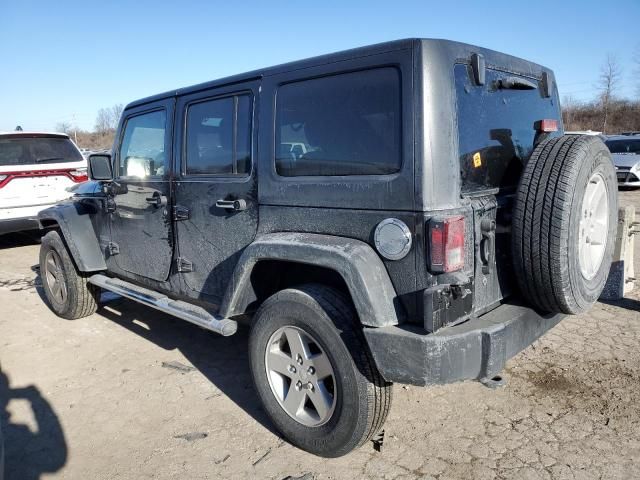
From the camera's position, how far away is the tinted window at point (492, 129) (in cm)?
243

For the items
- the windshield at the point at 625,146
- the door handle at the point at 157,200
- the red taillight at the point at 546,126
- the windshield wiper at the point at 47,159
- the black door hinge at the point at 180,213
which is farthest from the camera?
the windshield at the point at 625,146

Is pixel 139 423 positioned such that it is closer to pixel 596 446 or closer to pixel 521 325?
pixel 521 325

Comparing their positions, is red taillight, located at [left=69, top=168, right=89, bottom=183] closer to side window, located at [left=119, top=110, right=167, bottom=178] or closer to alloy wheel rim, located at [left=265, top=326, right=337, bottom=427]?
side window, located at [left=119, top=110, right=167, bottom=178]

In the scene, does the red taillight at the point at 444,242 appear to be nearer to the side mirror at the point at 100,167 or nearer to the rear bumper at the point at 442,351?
the rear bumper at the point at 442,351

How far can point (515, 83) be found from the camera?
9.21 feet

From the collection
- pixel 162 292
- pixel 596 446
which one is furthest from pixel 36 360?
pixel 596 446

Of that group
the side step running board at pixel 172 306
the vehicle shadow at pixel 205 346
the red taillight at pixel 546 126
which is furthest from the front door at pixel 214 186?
the red taillight at pixel 546 126

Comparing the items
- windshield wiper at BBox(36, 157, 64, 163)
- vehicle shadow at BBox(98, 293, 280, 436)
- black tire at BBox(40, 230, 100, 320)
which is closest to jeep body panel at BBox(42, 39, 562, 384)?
vehicle shadow at BBox(98, 293, 280, 436)

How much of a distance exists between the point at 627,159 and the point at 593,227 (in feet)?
42.7

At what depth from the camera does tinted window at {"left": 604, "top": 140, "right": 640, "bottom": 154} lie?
14.2 metres

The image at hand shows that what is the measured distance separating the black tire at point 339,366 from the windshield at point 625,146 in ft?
48.6

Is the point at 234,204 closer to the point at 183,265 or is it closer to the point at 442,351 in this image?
the point at 183,265

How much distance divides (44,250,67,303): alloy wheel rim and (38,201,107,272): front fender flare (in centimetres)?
44

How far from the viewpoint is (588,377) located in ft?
11.2
